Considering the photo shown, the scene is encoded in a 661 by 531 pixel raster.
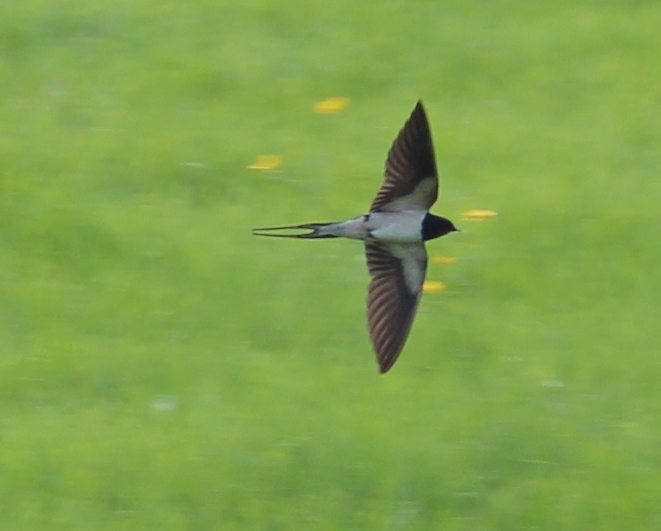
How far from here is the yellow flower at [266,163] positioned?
6.34m

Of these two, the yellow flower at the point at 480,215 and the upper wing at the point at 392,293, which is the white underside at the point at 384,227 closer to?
the upper wing at the point at 392,293

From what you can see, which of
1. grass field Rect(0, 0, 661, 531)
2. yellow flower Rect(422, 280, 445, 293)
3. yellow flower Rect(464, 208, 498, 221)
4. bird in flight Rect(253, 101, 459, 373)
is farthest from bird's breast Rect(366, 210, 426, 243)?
yellow flower Rect(464, 208, 498, 221)

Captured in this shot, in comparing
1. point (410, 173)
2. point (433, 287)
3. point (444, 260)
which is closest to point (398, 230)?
point (410, 173)

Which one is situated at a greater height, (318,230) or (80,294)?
(318,230)

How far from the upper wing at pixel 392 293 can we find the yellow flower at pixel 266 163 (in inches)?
63.1

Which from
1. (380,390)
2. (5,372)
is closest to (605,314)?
(380,390)

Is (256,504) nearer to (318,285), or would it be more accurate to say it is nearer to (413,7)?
(318,285)

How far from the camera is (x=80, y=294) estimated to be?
18.0ft

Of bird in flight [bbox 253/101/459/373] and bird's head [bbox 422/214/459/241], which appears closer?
bird in flight [bbox 253/101/459/373]

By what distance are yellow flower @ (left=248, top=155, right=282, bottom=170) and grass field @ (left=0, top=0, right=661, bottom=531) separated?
5 centimetres

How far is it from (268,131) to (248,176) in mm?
437

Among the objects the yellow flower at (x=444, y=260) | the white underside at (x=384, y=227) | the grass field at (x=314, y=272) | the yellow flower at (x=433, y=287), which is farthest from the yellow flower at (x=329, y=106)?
the white underside at (x=384, y=227)

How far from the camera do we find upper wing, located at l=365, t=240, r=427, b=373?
455 cm

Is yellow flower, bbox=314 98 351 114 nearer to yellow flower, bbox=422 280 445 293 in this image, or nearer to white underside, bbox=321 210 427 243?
yellow flower, bbox=422 280 445 293
